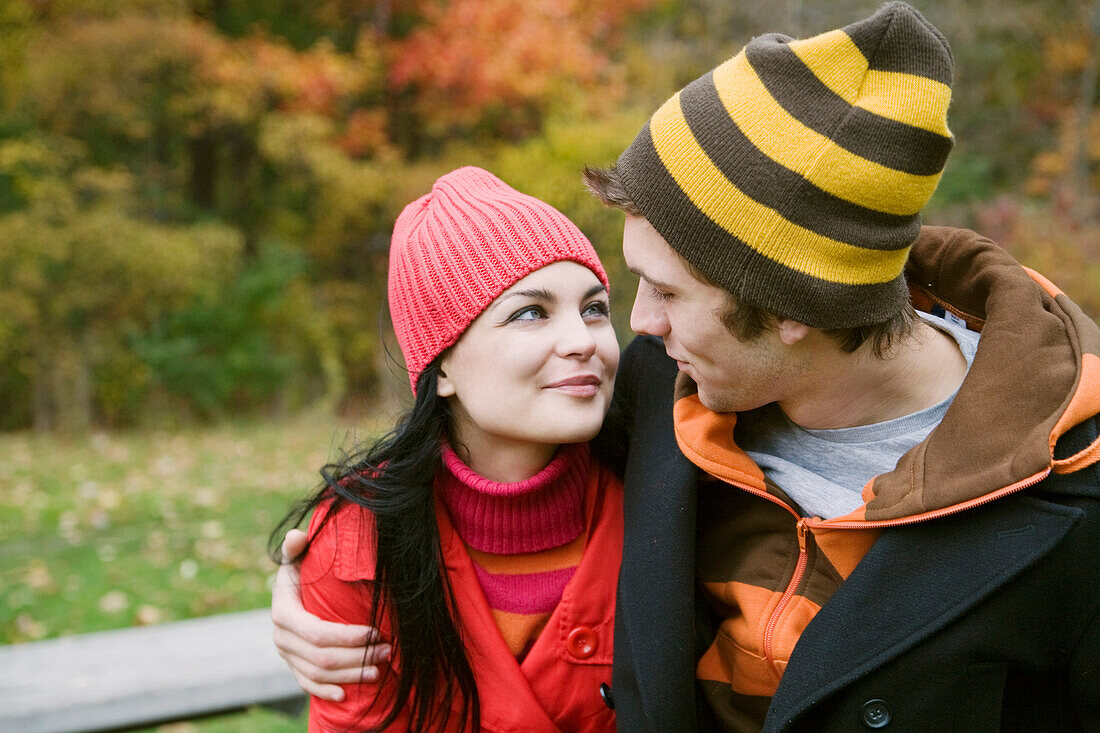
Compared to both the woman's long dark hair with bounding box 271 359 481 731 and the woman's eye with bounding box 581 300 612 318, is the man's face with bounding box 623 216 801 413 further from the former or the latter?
the woman's long dark hair with bounding box 271 359 481 731

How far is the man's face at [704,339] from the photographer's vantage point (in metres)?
2.00

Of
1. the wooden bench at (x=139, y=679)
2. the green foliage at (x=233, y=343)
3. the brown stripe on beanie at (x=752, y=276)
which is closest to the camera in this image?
the brown stripe on beanie at (x=752, y=276)

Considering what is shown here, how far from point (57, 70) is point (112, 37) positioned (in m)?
0.74

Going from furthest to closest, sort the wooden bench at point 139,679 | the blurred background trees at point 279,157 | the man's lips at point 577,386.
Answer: the blurred background trees at point 279,157
the wooden bench at point 139,679
the man's lips at point 577,386

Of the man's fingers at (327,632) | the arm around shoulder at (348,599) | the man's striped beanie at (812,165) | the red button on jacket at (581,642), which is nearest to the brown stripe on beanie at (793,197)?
the man's striped beanie at (812,165)

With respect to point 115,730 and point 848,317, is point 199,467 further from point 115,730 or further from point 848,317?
point 848,317

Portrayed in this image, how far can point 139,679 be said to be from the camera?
315cm

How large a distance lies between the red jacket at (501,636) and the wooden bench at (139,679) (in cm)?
107

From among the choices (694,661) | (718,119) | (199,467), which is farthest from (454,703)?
(199,467)

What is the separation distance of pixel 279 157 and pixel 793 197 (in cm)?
1041

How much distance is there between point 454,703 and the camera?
223cm

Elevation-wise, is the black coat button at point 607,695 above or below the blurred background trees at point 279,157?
above

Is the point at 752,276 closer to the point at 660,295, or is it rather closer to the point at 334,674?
the point at 660,295

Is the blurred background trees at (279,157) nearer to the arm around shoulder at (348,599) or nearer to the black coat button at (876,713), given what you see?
the arm around shoulder at (348,599)
